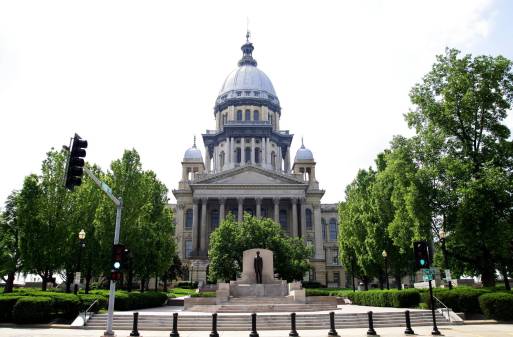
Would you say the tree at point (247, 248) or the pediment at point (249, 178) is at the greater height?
the pediment at point (249, 178)

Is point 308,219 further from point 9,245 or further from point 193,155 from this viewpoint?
point 9,245

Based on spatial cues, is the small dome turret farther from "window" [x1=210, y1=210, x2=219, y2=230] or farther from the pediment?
the pediment

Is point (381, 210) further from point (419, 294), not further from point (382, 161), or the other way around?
point (419, 294)

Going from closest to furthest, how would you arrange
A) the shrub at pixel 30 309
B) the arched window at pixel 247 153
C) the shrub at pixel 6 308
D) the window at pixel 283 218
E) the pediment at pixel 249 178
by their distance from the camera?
the shrub at pixel 30 309, the shrub at pixel 6 308, the pediment at pixel 249 178, the window at pixel 283 218, the arched window at pixel 247 153

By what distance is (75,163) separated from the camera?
11.9 metres

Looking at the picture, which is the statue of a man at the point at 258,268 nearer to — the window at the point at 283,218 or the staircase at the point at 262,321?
the staircase at the point at 262,321

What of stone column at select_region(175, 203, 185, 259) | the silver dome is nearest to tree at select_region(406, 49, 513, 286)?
stone column at select_region(175, 203, 185, 259)

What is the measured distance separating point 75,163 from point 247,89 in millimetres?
86918

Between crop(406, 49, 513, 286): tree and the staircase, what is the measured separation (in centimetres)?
603

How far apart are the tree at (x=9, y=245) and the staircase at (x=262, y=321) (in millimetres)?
21463

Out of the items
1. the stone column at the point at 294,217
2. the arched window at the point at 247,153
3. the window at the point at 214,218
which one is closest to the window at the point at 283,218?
the stone column at the point at 294,217

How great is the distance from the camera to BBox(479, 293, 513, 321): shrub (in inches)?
806

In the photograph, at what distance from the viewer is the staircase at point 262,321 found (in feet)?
69.4

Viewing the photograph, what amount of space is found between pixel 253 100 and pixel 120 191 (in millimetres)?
62318
